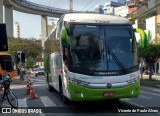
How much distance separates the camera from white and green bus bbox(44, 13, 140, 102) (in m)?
12.7

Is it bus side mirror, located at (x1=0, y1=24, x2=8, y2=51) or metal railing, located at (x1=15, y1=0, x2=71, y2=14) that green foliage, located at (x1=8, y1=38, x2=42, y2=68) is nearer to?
metal railing, located at (x1=15, y1=0, x2=71, y2=14)

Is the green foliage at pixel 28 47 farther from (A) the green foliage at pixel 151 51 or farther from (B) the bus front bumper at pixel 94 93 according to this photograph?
(B) the bus front bumper at pixel 94 93

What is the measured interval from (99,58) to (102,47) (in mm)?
416

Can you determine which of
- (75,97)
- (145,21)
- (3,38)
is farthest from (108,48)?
(145,21)

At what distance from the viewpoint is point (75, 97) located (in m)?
12.9

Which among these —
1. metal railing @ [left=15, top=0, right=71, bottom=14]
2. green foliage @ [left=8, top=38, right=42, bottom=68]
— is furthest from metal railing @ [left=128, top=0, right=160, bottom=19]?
metal railing @ [left=15, top=0, right=71, bottom=14]

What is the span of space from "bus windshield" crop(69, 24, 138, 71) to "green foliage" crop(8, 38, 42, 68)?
71834 mm

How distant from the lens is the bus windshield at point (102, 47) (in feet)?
42.7

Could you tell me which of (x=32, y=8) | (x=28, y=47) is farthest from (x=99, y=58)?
(x=32, y=8)

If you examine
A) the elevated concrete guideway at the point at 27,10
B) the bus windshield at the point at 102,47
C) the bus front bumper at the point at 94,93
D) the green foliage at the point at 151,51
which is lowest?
the bus front bumper at the point at 94,93

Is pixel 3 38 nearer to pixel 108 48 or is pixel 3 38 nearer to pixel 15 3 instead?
pixel 108 48

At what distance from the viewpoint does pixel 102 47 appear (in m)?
13.2

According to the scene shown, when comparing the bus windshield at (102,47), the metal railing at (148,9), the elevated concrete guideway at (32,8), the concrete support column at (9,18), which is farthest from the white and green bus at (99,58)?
the concrete support column at (9,18)

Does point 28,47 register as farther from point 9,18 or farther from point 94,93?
point 94,93
